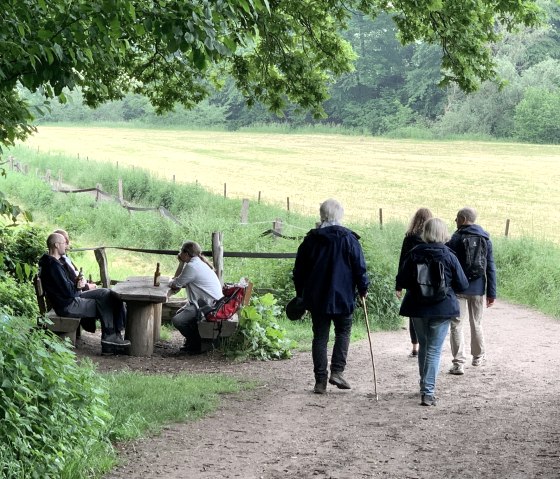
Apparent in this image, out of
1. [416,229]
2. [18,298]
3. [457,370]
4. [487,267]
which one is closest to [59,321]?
[18,298]

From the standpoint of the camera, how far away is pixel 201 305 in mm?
11562

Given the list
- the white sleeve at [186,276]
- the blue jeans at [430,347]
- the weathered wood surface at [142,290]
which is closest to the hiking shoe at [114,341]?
the weathered wood surface at [142,290]

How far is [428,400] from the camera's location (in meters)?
8.55

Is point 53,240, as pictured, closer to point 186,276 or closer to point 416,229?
point 186,276

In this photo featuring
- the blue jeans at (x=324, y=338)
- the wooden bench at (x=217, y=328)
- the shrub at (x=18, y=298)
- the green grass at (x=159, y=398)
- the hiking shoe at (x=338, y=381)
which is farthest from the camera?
the shrub at (x=18, y=298)

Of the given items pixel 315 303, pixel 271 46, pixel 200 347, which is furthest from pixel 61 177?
pixel 315 303

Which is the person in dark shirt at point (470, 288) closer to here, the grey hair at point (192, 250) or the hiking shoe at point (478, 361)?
the hiking shoe at point (478, 361)

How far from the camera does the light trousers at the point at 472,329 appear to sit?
10140 mm

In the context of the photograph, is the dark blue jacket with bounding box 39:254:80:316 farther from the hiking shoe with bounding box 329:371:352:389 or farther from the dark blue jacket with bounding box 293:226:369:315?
the hiking shoe with bounding box 329:371:352:389

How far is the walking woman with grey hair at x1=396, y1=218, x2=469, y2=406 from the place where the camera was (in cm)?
858

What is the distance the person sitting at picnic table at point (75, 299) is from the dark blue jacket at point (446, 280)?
12.9ft

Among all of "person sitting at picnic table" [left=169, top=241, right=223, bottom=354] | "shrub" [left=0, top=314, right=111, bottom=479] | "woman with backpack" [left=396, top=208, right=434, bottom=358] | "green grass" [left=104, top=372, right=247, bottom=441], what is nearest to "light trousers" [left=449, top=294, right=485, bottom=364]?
"woman with backpack" [left=396, top=208, right=434, bottom=358]

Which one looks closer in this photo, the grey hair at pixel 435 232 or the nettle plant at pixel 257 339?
the grey hair at pixel 435 232

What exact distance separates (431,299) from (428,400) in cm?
88
